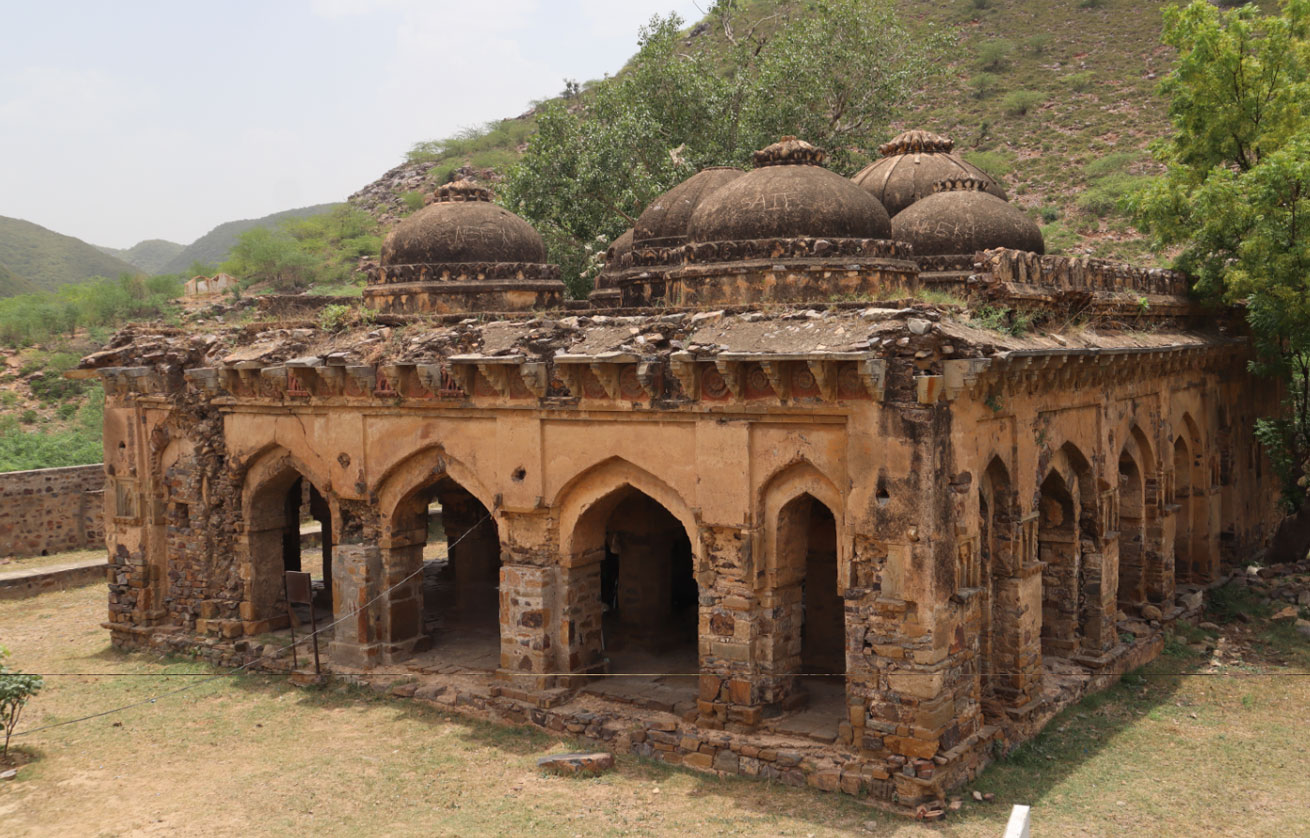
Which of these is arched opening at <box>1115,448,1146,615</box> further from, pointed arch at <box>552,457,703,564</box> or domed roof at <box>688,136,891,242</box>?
pointed arch at <box>552,457,703,564</box>

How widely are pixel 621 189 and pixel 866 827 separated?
1689cm

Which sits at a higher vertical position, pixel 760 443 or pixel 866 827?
pixel 760 443

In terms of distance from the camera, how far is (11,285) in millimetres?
52375

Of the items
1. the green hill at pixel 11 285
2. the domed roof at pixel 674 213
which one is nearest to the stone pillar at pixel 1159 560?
the domed roof at pixel 674 213

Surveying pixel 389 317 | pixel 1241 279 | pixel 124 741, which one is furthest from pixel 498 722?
pixel 1241 279

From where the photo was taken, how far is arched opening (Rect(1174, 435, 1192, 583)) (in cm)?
1545

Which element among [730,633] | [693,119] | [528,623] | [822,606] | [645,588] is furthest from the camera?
[693,119]

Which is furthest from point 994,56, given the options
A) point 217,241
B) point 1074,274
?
point 217,241

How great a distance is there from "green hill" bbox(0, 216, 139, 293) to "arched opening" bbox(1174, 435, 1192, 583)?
61080 millimetres

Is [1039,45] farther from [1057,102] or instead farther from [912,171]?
[912,171]

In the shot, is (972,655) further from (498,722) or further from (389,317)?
(389,317)

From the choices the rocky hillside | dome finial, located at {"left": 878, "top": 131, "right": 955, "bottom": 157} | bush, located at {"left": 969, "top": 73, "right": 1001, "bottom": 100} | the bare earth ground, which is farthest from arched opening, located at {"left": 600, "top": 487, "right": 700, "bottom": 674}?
bush, located at {"left": 969, "top": 73, "right": 1001, "bottom": 100}

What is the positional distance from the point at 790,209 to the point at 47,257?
229ft

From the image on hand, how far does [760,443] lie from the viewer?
927 cm
